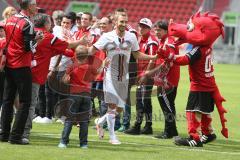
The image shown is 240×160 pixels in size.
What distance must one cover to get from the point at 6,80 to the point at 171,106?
120 inches

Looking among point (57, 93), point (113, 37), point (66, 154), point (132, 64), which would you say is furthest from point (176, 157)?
point (57, 93)

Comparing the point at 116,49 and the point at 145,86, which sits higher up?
the point at 116,49

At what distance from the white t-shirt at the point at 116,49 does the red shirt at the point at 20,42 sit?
1.27 metres

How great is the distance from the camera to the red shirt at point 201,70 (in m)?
10.6

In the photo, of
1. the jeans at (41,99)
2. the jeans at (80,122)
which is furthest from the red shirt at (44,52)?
the jeans at (41,99)

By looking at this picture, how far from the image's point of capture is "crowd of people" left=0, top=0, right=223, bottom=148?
1005cm

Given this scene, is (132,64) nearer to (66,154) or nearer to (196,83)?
(196,83)

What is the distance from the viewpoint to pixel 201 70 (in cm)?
1071

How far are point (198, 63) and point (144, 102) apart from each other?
7.19 ft

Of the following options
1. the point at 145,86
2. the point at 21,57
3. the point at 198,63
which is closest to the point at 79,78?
the point at 21,57

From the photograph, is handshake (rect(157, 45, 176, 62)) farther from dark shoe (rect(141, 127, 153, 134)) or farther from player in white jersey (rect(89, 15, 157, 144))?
dark shoe (rect(141, 127, 153, 134))

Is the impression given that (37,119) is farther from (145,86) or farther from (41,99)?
(145,86)

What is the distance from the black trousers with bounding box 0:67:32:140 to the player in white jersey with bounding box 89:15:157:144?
3.79 ft

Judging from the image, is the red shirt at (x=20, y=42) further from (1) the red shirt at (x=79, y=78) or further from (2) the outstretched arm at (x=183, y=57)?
(2) the outstretched arm at (x=183, y=57)
